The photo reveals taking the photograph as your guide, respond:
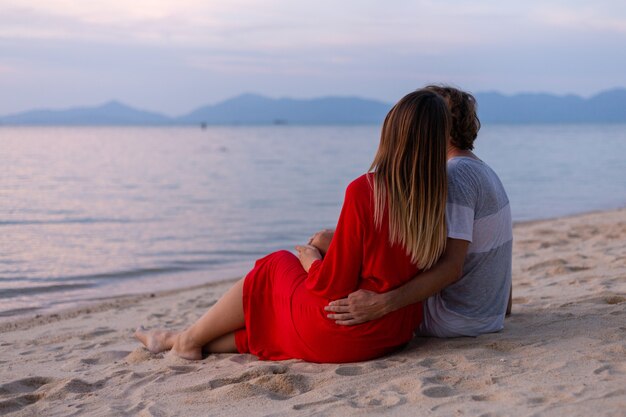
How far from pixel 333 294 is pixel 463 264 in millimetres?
771

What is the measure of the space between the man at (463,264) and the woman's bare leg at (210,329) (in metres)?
0.59

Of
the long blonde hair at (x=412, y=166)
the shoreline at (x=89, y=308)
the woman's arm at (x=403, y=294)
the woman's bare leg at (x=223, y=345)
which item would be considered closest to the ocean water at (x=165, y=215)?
the shoreline at (x=89, y=308)

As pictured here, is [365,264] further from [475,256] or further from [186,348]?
[186,348]

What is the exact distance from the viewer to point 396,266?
3.65m

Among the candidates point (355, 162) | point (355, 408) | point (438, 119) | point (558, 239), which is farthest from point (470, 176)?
point (355, 162)

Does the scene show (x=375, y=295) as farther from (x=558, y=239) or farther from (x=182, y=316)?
(x=558, y=239)

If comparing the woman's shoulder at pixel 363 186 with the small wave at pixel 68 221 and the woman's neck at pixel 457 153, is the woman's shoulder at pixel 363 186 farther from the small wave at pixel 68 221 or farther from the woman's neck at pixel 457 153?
the small wave at pixel 68 221

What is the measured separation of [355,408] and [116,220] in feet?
39.7

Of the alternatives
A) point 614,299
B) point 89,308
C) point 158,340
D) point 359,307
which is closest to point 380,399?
point 359,307

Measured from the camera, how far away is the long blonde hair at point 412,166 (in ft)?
11.1

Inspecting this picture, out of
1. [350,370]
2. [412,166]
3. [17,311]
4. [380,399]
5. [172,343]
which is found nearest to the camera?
[380,399]

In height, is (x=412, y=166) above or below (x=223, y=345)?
above

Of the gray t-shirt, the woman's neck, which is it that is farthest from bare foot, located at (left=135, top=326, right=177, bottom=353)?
the woman's neck

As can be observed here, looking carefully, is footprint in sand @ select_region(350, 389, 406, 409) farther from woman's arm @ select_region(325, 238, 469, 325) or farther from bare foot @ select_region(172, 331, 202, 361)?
bare foot @ select_region(172, 331, 202, 361)
